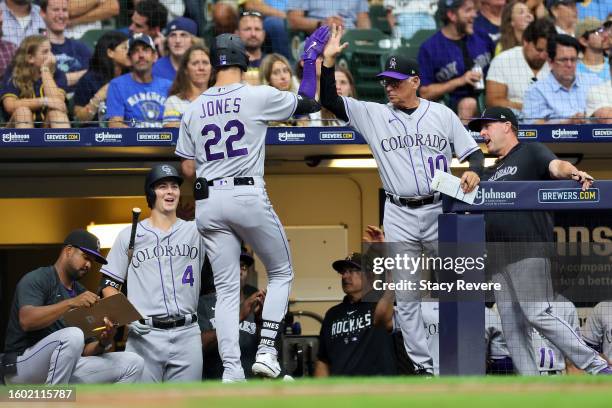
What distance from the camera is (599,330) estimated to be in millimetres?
6887

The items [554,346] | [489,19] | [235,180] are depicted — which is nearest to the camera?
[235,180]

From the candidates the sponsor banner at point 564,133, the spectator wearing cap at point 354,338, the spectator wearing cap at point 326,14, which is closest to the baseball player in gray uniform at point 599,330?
the spectator wearing cap at point 354,338

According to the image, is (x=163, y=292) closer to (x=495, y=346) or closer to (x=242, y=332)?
(x=242, y=332)

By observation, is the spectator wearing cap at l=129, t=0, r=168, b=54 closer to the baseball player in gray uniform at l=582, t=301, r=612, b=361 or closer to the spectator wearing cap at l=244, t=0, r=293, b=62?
the spectator wearing cap at l=244, t=0, r=293, b=62

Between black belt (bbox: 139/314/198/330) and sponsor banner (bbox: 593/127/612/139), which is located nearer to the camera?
black belt (bbox: 139/314/198/330)

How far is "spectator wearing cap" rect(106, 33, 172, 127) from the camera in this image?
995 centimetres

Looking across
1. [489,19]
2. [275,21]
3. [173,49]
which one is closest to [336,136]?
[173,49]

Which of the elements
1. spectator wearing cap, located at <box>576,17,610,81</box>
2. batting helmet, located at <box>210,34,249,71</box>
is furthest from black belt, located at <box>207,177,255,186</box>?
spectator wearing cap, located at <box>576,17,610,81</box>

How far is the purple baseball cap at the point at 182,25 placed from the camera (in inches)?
421

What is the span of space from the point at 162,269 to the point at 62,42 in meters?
3.90

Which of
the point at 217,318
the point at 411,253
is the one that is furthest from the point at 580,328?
the point at 217,318

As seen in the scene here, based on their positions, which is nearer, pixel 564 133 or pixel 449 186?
pixel 449 186

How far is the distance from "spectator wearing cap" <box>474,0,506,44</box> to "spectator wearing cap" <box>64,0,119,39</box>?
3.60 meters

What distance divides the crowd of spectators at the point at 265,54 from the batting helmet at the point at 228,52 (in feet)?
9.94
